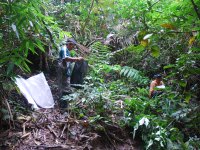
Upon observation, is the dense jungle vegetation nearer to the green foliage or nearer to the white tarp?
the green foliage

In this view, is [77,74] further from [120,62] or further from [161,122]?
[161,122]

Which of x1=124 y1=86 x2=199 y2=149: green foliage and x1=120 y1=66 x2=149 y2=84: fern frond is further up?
x1=120 y1=66 x2=149 y2=84: fern frond

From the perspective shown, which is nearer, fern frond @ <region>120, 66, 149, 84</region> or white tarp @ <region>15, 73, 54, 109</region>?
white tarp @ <region>15, 73, 54, 109</region>

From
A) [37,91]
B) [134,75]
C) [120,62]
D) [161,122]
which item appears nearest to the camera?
[161,122]

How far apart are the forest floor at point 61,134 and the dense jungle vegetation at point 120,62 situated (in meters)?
0.03

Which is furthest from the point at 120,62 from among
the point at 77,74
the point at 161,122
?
the point at 161,122

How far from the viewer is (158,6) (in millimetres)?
6094

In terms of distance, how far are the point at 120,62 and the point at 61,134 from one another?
13.3ft

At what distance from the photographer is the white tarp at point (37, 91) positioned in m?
4.62

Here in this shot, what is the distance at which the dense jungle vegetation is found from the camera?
172 centimetres

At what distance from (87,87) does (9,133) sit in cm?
168

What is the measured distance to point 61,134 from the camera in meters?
3.68

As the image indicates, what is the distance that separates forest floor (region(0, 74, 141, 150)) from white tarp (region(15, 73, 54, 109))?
491 mm

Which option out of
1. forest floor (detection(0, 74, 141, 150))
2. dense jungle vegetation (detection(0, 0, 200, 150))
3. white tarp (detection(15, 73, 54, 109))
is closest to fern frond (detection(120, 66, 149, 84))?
dense jungle vegetation (detection(0, 0, 200, 150))
